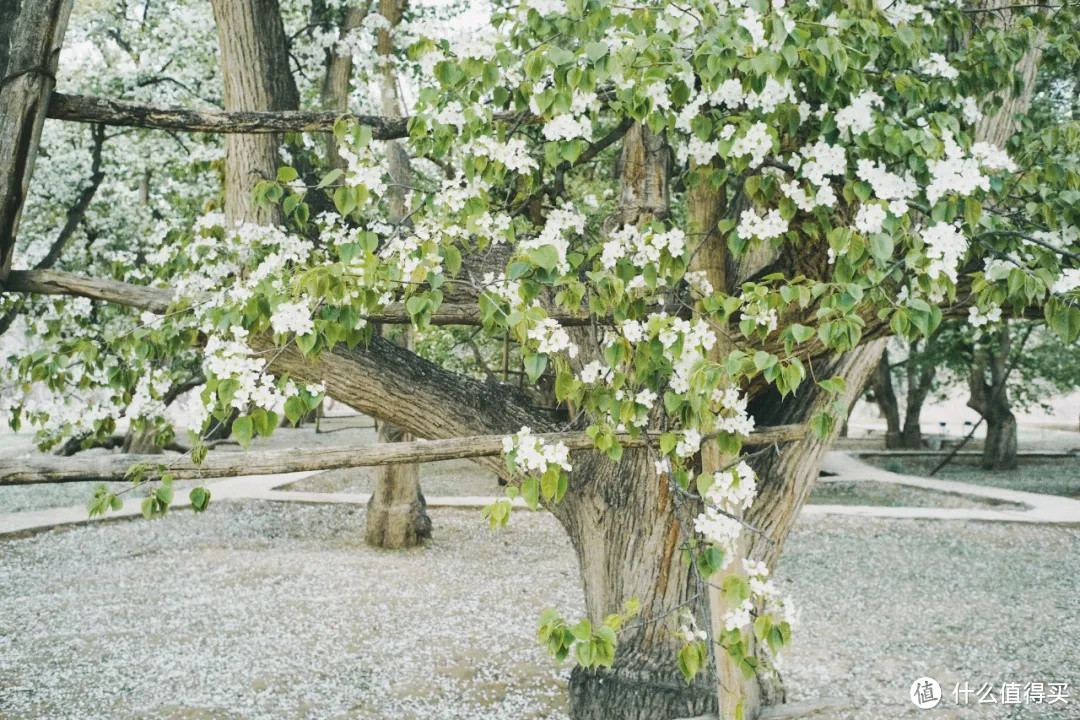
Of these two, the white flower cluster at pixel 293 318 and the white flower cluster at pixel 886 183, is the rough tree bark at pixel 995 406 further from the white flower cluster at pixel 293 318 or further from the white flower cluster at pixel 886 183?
the white flower cluster at pixel 293 318

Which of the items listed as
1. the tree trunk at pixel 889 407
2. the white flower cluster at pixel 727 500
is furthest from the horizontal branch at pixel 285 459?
the tree trunk at pixel 889 407

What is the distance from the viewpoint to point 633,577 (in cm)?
422

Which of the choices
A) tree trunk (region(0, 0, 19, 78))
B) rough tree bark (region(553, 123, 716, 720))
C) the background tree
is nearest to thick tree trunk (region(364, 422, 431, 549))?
rough tree bark (region(553, 123, 716, 720))

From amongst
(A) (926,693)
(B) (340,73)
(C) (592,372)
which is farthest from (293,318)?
(B) (340,73)

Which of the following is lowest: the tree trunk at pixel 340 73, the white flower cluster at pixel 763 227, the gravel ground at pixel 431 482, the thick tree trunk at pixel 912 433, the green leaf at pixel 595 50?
the gravel ground at pixel 431 482

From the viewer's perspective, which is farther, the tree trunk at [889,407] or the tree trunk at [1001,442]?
the tree trunk at [889,407]

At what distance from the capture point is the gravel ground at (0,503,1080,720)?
17.1ft

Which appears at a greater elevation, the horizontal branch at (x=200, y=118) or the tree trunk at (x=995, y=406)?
the horizontal branch at (x=200, y=118)

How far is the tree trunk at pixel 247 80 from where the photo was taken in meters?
4.36

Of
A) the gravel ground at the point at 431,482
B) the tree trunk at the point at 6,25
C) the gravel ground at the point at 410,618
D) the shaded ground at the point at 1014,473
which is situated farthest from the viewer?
the shaded ground at the point at 1014,473

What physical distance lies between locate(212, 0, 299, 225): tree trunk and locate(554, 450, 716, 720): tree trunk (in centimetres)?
209

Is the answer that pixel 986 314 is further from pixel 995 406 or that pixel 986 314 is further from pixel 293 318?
pixel 995 406

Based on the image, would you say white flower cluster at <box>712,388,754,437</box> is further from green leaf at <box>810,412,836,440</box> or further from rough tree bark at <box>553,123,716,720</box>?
rough tree bark at <box>553,123,716,720</box>

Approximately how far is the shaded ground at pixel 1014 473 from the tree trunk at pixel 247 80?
545 inches
